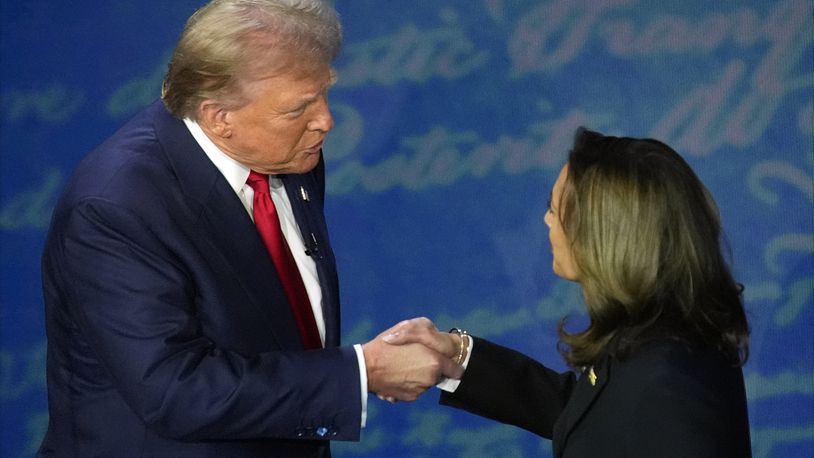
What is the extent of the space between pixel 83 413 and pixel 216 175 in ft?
1.55

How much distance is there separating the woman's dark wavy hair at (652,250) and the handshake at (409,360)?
1.50 ft

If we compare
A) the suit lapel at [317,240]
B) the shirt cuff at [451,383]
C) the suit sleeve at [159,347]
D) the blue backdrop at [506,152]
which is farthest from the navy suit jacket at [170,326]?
the blue backdrop at [506,152]

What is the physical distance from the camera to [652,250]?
2020mm

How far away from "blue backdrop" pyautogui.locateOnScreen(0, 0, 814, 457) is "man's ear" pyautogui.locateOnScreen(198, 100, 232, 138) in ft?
5.47

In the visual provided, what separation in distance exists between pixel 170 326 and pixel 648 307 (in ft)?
2.52

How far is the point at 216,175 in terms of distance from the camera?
7.62 ft

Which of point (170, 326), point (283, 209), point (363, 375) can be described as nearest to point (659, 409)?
point (363, 375)

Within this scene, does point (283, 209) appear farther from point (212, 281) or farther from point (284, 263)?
point (212, 281)

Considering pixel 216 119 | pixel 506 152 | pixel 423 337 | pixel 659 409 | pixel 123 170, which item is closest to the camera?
pixel 659 409

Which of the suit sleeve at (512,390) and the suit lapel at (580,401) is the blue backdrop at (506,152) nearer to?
the suit sleeve at (512,390)

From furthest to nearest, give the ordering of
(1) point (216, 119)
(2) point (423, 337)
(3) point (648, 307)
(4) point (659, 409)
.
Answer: (2) point (423, 337), (1) point (216, 119), (3) point (648, 307), (4) point (659, 409)

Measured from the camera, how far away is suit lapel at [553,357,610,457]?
207 cm

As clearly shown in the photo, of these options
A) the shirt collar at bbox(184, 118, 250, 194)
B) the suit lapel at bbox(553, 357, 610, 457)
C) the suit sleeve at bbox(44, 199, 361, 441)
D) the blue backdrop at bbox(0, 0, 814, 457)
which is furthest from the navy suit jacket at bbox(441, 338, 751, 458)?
the blue backdrop at bbox(0, 0, 814, 457)

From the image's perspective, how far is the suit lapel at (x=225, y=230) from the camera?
7.44ft
